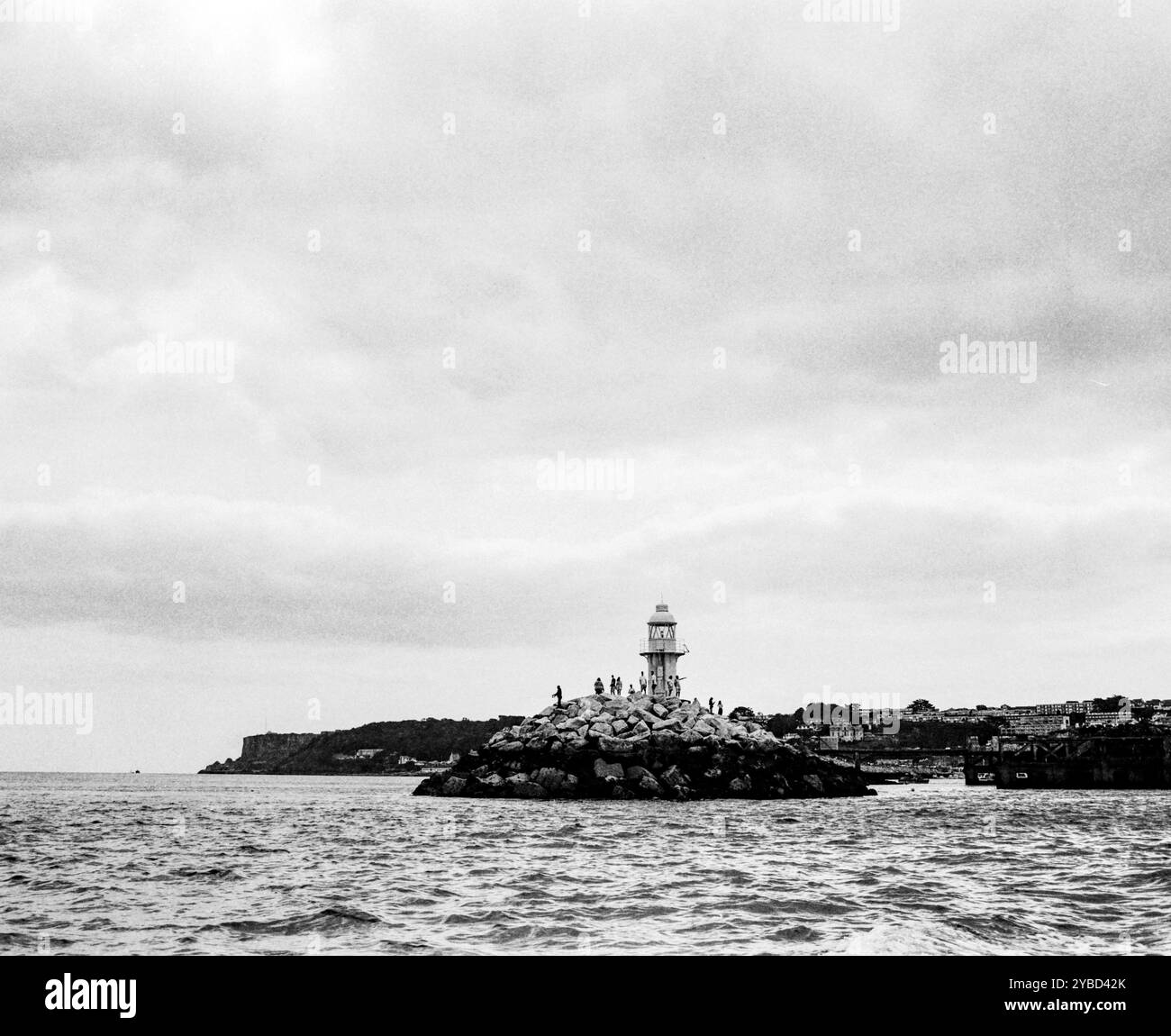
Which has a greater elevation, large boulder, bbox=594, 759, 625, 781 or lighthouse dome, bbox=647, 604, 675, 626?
lighthouse dome, bbox=647, 604, 675, 626

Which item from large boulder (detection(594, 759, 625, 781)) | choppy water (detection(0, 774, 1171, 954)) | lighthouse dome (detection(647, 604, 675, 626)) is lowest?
large boulder (detection(594, 759, 625, 781))

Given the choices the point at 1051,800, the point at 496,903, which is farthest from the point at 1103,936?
the point at 1051,800

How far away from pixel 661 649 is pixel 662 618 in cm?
206

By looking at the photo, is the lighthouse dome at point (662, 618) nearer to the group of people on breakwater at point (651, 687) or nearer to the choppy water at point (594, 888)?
the group of people on breakwater at point (651, 687)

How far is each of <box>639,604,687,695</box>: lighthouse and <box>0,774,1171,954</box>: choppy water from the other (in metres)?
37.0

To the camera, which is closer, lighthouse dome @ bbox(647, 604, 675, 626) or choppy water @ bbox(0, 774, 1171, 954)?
choppy water @ bbox(0, 774, 1171, 954)

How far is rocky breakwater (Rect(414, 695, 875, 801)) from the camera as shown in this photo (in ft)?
214

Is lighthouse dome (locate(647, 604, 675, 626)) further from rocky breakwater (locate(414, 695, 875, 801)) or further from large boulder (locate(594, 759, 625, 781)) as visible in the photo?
large boulder (locate(594, 759, 625, 781))

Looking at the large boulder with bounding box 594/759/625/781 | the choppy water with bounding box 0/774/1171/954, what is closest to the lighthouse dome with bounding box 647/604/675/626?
the large boulder with bounding box 594/759/625/781

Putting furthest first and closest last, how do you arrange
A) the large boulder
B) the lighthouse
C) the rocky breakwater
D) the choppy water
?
the lighthouse < the rocky breakwater < the large boulder < the choppy water

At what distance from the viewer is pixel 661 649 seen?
274 feet

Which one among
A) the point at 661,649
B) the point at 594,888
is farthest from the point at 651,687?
the point at 594,888
